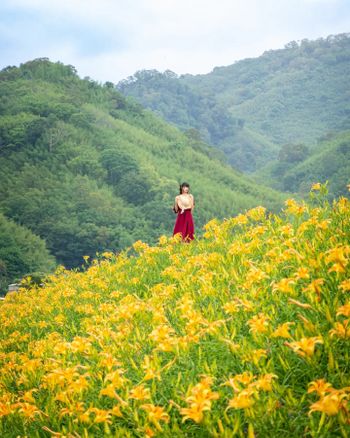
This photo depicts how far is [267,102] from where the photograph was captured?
423ft

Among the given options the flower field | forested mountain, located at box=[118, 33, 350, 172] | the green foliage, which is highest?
forested mountain, located at box=[118, 33, 350, 172]

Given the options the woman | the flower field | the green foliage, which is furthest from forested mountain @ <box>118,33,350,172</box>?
the flower field

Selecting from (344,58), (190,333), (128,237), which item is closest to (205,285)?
(190,333)

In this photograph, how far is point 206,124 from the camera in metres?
108

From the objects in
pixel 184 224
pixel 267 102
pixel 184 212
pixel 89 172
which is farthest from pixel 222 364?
pixel 267 102

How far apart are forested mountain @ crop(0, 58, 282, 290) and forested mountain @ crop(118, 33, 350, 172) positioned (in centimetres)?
4301

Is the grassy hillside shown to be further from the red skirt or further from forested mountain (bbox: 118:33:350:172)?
the red skirt

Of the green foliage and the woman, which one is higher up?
the woman

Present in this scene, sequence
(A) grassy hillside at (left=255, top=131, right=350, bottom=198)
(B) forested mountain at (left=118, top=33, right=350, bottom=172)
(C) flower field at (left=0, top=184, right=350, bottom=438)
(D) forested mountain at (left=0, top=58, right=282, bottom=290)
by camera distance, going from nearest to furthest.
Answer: (C) flower field at (left=0, top=184, right=350, bottom=438), (D) forested mountain at (left=0, top=58, right=282, bottom=290), (A) grassy hillside at (left=255, top=131, right=350, bottom=198), (B) forested mountain at (left=118, top=33, right=350, bottom=172)

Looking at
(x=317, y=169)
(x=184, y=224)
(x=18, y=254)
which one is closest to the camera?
(x=184, y=224)

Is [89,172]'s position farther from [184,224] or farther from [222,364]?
[222,364]

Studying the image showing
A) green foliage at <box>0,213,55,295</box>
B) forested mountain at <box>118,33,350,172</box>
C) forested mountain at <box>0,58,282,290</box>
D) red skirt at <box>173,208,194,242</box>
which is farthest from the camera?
forested mountain at <box>118,33,350,172</box>

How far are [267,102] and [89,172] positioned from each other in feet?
301

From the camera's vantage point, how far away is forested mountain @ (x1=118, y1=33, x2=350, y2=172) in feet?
348
